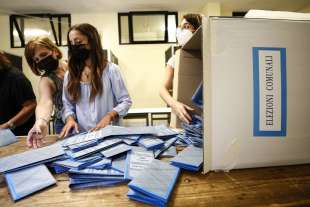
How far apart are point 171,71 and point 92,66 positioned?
0.60 meters

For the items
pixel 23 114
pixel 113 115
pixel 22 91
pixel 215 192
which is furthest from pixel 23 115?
pixel 215 192

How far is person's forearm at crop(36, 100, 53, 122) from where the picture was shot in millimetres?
1073

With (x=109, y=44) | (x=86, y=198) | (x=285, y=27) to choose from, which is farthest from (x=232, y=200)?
(x=109, y=44)

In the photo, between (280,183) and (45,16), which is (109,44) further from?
(280,183)

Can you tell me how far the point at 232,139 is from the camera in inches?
23.3

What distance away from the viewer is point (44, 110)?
116 cm

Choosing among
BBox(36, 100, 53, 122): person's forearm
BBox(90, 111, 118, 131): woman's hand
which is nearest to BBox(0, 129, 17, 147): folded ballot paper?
BBox(36, 100, 53, 122): person's forearm

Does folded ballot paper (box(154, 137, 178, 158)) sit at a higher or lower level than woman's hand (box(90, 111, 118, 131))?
lower

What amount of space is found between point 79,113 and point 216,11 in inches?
156

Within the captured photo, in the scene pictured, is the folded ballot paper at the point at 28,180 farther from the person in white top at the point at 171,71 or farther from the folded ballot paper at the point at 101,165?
the person in white top at the point at 171,71

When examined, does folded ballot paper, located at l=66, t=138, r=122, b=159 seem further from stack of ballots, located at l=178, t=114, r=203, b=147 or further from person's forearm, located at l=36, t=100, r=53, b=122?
person's forearm, located at l=36, t=100, r=53, b=122

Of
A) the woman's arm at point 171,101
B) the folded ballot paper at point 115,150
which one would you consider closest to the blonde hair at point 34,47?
the woman's arm at point 171,101

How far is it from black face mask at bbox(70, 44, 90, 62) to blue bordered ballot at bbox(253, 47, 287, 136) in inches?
40.5

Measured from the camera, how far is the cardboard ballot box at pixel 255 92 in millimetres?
578
